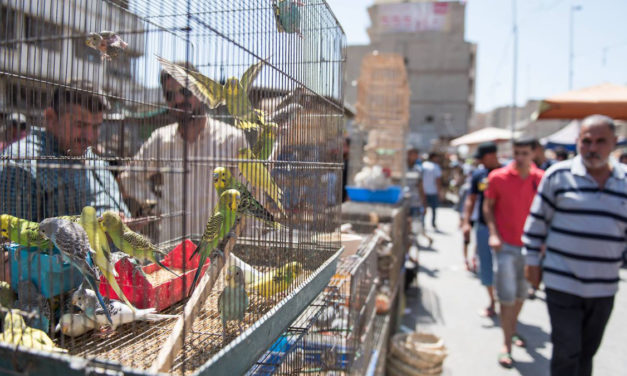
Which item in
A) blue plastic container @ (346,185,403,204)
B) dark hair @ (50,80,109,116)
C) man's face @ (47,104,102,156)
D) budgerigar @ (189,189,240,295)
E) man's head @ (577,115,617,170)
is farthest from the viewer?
blue plastic container @ (346,185,403,204)

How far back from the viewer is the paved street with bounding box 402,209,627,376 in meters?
3.53

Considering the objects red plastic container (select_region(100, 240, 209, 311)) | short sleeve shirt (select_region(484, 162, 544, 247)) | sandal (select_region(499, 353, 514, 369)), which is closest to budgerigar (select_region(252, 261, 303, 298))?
red plastic container (select_region(100, 240, 209, 311))

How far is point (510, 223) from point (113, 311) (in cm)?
334

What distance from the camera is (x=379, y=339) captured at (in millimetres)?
3018

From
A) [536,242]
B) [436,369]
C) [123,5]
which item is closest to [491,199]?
[536,242]

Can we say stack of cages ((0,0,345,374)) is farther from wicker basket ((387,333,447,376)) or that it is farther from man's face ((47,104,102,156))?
wicker basket ((387,333,447,376))

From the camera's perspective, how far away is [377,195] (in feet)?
16.3

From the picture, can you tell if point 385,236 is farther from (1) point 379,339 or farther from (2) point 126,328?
(2) point 126,328

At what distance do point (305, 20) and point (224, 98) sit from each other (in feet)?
1.46

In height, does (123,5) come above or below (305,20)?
above

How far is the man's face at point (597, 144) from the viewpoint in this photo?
2.38 m

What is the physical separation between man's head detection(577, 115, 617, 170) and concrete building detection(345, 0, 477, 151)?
24.0 m

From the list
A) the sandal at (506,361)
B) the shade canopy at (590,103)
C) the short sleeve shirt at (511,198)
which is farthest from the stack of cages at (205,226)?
the shade canopy at (590,103)

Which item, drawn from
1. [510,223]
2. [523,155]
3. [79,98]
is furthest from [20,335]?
[523,155]
